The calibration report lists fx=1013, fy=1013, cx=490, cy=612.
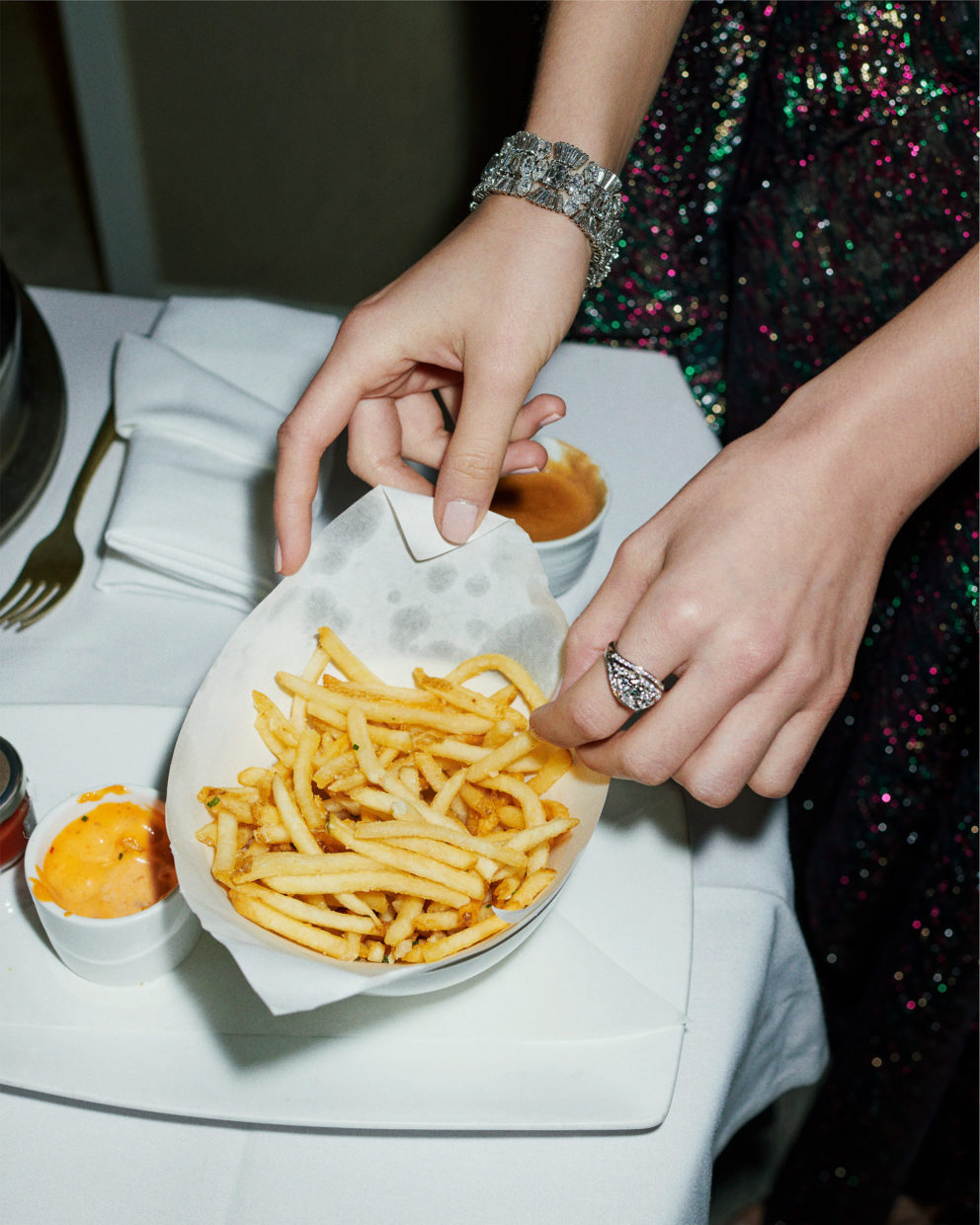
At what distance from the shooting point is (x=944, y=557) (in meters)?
1.40

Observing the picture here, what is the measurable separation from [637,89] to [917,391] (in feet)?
2.06

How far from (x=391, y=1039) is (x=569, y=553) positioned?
60 cm

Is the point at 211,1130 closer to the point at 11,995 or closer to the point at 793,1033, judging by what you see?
the point at 11,995

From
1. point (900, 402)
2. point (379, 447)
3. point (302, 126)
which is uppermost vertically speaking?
point (900, 402)

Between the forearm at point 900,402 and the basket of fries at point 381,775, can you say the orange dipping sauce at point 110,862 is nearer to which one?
the basket of fries at point 381,775

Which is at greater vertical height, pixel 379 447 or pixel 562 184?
pixel 562 184

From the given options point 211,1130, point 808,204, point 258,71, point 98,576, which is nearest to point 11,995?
point 211,1130

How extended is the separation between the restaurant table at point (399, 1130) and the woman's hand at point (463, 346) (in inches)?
11.4

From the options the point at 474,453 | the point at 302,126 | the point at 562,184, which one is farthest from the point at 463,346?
the point at 302,126

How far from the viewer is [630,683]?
2.84 feet

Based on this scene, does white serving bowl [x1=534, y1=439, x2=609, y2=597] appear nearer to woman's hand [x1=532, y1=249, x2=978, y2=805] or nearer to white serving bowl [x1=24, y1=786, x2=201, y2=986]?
woman's hand [x1=532, y1=249, x2=978, y2=805]

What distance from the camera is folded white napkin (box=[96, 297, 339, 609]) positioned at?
1.26 metres

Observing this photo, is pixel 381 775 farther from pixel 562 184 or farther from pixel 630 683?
pixel 562 184

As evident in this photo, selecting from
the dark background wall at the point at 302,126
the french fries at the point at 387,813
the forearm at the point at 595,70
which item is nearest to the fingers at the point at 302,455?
the french fries at the point at 387,813
